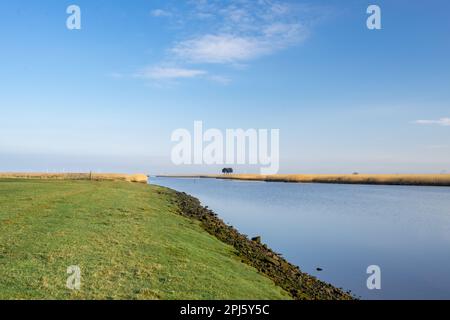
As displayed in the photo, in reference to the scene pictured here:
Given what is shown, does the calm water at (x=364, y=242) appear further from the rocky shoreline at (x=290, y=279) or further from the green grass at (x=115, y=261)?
the green grass at (x=115, y=261)

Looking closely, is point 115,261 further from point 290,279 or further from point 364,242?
point 364,242

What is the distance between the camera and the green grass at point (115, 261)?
1398 centimetres

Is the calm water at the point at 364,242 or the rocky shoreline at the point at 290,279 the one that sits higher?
the rocky shoreline at the point at 290,279

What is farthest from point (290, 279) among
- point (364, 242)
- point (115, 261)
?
point (364, 242)

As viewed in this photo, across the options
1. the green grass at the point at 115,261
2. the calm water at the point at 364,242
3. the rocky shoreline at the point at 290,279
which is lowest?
the calm water at the point at 364,242

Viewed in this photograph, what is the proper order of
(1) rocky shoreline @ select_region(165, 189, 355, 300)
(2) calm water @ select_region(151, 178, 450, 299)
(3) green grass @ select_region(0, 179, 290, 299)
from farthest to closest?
(2) calm water @ select_region(151, 178, 450, 299) < (1) rocky shoreline @ select_region(165, 189, 355, 300) < (3) green grass @ select_region(0, 179, 290, 299)

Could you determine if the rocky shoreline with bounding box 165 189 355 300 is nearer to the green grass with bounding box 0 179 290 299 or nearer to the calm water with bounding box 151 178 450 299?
the green grass with bounding box 0 179 290 299

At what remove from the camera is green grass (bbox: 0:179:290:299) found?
13984 millimetres

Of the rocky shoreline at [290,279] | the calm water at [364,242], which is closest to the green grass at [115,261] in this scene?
the rocky shoreline at [290,279]

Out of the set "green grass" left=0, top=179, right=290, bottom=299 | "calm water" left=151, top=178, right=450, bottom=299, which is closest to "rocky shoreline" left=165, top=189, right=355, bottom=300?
"green grass" left=0, top=179, right=290, bottom=299

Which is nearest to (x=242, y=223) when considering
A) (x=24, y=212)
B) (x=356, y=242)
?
(x=356, y=242)
